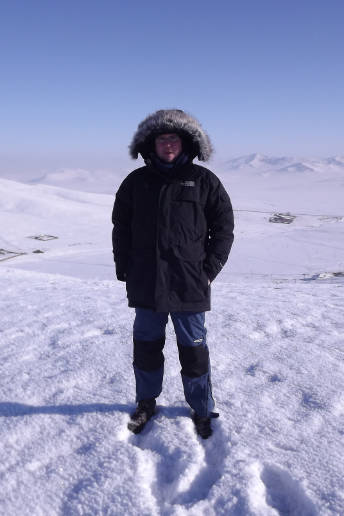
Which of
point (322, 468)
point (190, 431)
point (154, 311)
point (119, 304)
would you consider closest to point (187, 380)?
point (190, 431)

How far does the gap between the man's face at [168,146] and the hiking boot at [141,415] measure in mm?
1893

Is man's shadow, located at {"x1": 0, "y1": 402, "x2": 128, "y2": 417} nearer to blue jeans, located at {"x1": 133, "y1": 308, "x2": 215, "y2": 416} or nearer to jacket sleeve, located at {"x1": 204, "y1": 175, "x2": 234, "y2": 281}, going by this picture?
blue jeans, located at {"x1": 133, "y1": 308, "x2": 215, "y2": 416}

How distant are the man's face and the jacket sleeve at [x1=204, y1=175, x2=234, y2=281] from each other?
0.34m

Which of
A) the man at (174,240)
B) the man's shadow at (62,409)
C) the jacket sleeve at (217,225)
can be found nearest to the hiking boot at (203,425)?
the man at (174,240)

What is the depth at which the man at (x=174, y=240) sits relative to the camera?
2697mm

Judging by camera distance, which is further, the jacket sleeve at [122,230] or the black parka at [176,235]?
the jacket sleeve at [122,230]

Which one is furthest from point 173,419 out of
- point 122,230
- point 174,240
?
point 122,230

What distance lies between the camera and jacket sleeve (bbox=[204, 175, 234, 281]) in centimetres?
275

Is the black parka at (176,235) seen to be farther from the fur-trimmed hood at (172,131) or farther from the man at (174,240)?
the fur-trimmed hood at (172,131)

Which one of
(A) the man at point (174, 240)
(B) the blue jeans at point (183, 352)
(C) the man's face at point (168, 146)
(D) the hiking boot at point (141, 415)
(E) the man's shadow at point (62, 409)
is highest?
(C) the man's face at point (168, 146)

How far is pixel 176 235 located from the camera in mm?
2701

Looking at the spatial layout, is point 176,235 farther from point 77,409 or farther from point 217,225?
point 77,409

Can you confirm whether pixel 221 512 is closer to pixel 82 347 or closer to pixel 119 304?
pixel 82 347

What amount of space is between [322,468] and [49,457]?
1807mm
